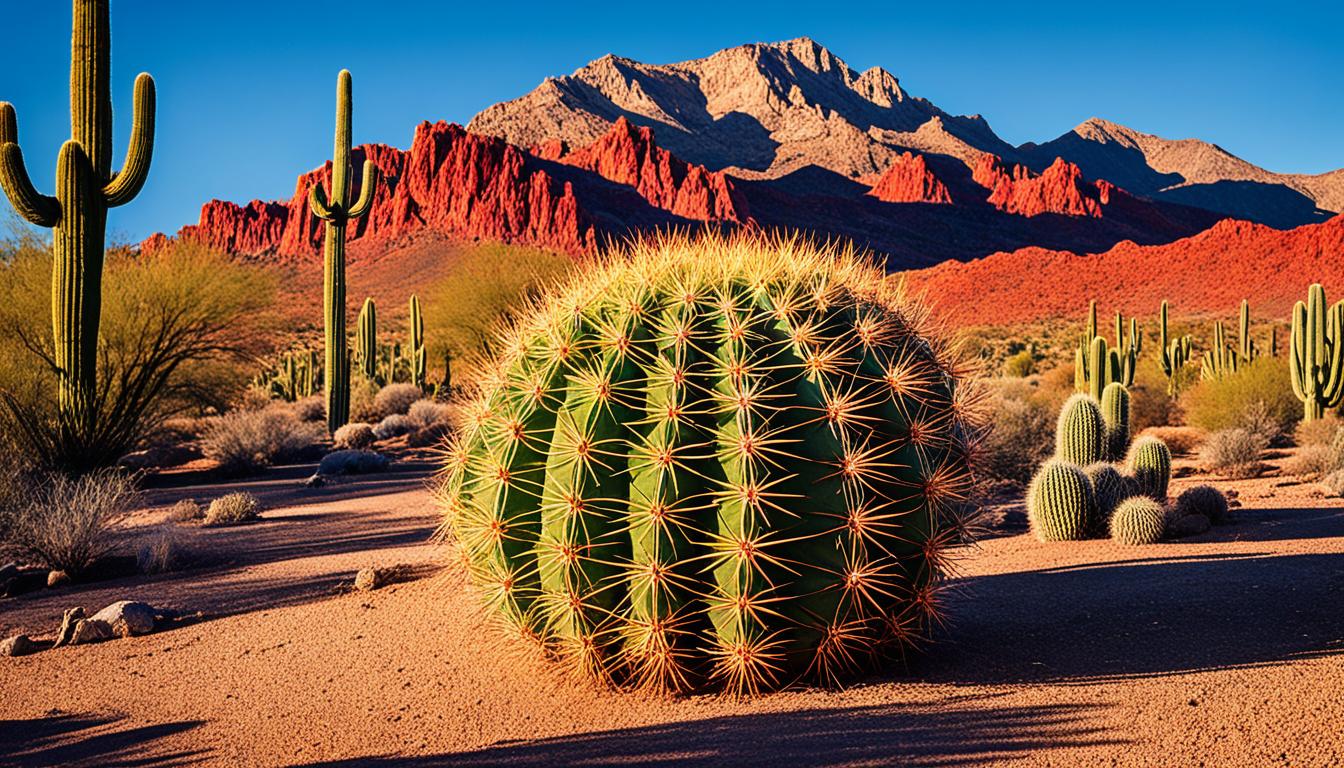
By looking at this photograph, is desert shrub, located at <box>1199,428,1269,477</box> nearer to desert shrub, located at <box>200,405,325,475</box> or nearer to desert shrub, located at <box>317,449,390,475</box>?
desert shrub, located at <box>317,449,390,475</box>

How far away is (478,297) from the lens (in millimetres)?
36375

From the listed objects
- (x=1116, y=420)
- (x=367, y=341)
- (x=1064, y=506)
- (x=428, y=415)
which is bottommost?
(x=1064, y=506)

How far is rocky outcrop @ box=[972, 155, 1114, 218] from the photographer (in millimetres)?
126750

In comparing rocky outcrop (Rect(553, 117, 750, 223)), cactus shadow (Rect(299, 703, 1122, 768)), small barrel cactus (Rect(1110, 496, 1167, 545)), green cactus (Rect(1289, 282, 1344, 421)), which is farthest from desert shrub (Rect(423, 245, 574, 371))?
rocky outcrop (Rect(553, 117, 750, 223))

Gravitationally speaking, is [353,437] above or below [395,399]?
below

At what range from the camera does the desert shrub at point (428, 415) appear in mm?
25156

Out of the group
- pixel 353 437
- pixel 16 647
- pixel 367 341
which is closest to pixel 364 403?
pixel 367 341

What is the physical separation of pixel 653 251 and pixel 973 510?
7.54 ft

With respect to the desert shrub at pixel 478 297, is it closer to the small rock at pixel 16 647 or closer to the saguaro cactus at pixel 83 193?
the saguaro cactus at pixel 83 193

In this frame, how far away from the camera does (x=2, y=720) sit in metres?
5.94

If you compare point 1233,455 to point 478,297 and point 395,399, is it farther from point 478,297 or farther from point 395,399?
point 478,297

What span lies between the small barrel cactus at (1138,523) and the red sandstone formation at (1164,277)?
5680cm

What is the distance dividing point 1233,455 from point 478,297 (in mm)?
25300

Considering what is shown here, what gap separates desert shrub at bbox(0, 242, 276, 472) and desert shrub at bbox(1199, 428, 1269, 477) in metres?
16.1
